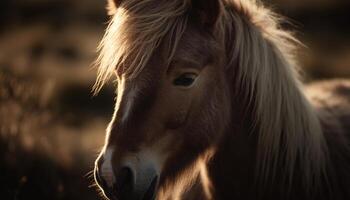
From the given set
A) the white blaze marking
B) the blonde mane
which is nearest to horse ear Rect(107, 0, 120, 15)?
the blonde mane

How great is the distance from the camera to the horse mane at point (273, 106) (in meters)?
3.42

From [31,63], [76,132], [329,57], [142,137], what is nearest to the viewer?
[142,137]

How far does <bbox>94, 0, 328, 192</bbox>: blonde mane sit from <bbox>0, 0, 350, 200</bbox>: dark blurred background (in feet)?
3.49

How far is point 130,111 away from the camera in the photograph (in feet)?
9.96

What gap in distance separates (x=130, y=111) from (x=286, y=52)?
48.4 inches

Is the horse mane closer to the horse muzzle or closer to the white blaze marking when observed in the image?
the horse muzzle

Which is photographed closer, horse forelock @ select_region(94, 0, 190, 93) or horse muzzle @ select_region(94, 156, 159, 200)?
horse muzzle @ select_region(94, 156, 159, 200)

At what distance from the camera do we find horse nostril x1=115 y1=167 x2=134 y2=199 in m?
2.93

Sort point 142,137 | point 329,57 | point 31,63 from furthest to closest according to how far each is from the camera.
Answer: point 329,57
point 31,63
point 142,137

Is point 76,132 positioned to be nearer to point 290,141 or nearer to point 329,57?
point 290,141

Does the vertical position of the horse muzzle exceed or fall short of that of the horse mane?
it falls short

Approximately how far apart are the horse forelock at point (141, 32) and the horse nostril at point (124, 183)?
55cm

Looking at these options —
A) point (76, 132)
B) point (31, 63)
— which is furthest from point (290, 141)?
point (31, 63)

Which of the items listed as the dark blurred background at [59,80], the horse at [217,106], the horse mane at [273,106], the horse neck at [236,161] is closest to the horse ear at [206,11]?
→ the horse at [217,106]
